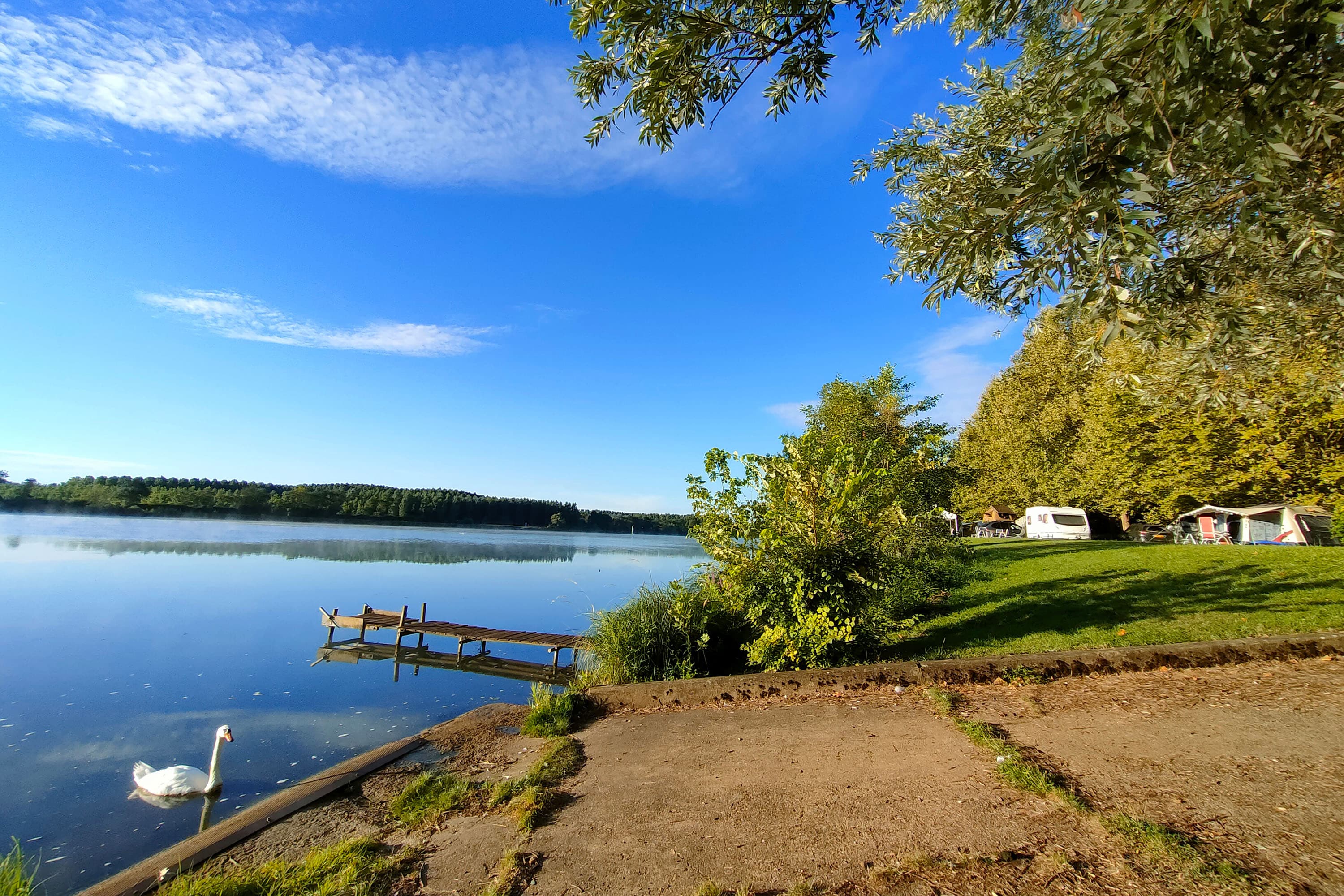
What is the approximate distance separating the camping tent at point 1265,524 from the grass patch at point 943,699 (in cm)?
2373

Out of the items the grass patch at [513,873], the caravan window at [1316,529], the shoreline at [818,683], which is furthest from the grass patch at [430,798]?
the caravan window at [1316,529]

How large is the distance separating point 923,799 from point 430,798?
3806 millimetres

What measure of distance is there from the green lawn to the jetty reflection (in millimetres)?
10632

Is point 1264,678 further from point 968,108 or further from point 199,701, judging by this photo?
point 199,701

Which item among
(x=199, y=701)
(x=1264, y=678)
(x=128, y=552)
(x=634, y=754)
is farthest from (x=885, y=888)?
(x=128, y=552)

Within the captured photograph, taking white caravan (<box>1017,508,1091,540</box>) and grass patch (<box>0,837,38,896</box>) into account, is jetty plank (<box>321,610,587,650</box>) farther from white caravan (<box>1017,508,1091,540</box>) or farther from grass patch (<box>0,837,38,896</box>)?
white caravan (<box>1017,508,1091,540</box>)

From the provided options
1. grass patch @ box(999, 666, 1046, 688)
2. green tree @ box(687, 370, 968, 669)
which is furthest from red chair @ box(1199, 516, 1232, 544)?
grass patch @ box(999, 666, 1046, 688)

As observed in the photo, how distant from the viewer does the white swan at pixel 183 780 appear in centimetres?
761

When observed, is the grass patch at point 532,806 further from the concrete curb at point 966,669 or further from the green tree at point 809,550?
the green tree at point 809,550

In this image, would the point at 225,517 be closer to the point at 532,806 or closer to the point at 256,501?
the point at 256,501

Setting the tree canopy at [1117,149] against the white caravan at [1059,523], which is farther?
the white caravan at [1059,523]

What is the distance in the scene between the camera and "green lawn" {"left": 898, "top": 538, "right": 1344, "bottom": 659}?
784 centimetres

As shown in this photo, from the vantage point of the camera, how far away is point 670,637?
8750mm

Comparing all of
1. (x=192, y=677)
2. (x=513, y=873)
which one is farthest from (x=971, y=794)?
(x=192, y=677)
